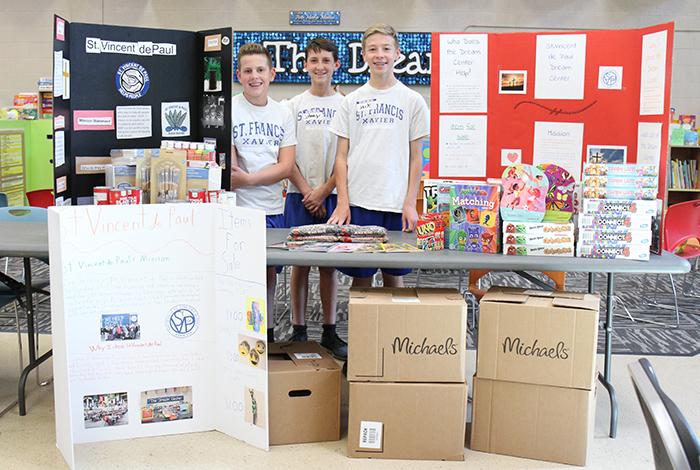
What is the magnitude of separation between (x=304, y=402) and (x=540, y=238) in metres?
1.09

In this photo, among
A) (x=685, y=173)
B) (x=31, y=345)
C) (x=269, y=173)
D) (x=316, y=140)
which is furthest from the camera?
(x=685, y=173)

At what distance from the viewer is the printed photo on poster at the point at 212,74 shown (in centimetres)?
340

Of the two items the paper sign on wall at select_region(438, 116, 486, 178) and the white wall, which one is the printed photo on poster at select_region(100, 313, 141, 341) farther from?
the white wall

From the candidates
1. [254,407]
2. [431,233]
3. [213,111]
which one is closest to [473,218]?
[431,233]

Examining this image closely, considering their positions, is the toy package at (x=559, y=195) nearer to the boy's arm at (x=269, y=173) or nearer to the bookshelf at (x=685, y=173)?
the boy's arm at (x=269, y=173)

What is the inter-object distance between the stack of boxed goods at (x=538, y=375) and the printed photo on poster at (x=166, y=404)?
1.10m

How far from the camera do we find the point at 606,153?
338 centimetres

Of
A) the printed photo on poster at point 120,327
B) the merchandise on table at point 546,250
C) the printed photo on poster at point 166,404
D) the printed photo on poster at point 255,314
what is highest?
the merchandise on table at point 546,250

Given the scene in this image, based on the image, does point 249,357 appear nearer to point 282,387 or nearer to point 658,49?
point 282,387

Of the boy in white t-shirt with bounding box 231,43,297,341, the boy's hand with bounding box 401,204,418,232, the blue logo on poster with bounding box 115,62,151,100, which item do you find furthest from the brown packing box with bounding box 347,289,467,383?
the blue logo on poster with bounding box 115,62,151,100

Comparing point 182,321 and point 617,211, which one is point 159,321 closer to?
point 182,321

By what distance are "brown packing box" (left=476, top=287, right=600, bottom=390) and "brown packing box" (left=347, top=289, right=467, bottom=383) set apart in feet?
0.35

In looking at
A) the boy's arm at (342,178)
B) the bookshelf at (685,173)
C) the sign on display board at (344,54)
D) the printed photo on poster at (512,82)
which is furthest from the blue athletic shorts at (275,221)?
the bookshelf at (685,173)

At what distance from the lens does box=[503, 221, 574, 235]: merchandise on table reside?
278 centimetres
